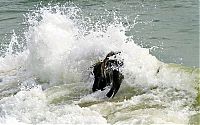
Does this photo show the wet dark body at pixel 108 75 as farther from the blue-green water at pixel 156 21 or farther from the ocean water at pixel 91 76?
the blue-green water at pixel 156 21

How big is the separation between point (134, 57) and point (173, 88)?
5.09ft

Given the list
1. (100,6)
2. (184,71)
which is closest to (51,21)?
(184,71)

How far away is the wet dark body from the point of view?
10.3 meters

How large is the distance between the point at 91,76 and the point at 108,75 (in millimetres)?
962

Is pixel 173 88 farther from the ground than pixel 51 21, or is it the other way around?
pixel 51 21

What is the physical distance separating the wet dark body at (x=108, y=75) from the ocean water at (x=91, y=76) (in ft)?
0.53

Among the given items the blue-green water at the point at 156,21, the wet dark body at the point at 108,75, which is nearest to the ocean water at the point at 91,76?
the blue-green water at the point at 156,21

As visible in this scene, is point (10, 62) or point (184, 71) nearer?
point (184, 71)

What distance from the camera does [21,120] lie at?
29.2 feet

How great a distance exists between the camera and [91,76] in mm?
11352

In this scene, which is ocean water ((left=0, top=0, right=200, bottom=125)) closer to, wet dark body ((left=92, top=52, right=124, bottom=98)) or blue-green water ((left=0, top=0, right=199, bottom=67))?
blue-green water ((left=0, top=0, right=199, bottom=67))

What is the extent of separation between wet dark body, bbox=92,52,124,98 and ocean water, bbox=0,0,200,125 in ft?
0.53

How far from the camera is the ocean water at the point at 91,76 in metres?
8.98

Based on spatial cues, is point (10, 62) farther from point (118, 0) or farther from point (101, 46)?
point (118, 0)
